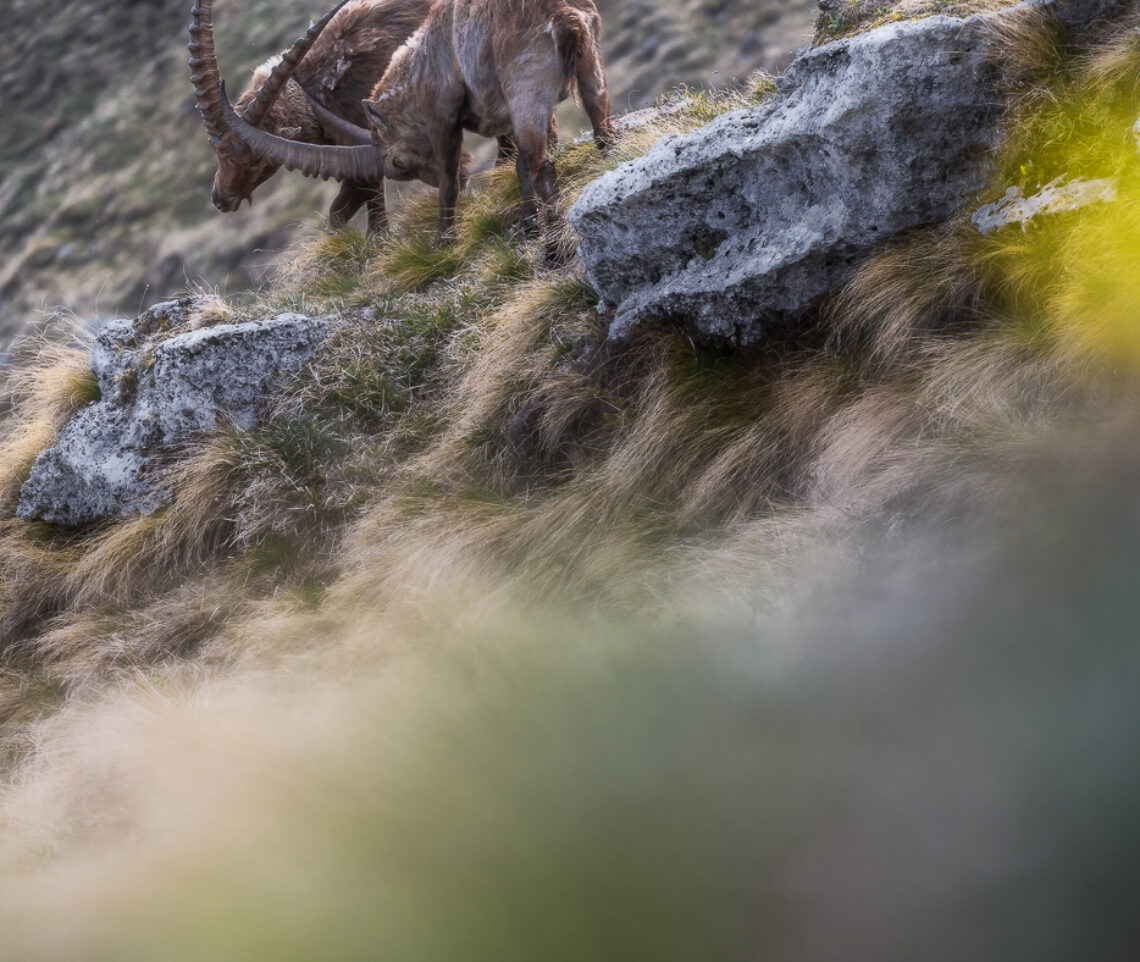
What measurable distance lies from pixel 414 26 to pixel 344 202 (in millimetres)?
1462

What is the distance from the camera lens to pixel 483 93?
18.8 feet

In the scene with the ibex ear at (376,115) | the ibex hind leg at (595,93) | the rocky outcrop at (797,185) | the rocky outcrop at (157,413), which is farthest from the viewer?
the ibex ear at (376,115)

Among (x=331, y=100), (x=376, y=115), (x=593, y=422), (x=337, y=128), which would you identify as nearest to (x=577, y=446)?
(x=593, y=422)

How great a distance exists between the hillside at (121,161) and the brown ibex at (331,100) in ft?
38.7

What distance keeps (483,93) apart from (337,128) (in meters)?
1.75

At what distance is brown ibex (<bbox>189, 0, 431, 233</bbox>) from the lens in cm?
708

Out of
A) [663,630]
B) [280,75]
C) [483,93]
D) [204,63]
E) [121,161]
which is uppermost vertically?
[121,161]

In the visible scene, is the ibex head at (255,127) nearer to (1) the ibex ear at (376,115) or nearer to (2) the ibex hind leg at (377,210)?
(2) the ibex hind leg at (377,210)

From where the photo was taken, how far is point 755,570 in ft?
8.63

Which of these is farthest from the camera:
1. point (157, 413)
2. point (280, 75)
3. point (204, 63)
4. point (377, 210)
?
point (377, 210)

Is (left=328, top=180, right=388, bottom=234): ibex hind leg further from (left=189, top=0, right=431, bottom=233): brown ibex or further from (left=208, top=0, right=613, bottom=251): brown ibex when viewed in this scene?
(left=208, top=0, right=613, bottom=251): brown ibex

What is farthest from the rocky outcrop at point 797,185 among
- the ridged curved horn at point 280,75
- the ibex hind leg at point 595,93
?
the ridged curved horn at point 280,75

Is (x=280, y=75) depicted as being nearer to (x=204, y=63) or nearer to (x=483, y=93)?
(x=204, y=63)

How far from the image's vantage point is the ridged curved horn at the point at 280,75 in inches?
256
